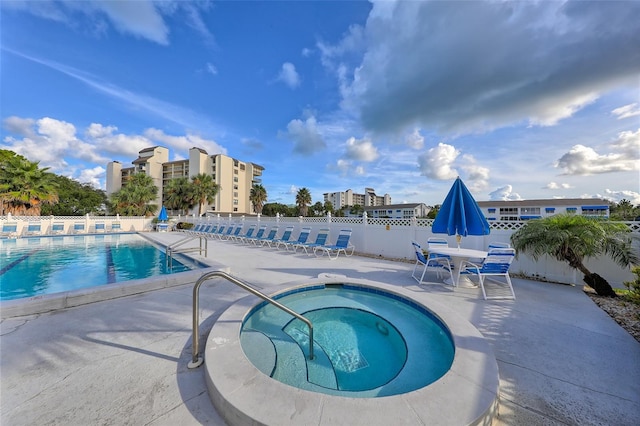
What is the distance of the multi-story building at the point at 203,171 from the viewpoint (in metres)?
48.6

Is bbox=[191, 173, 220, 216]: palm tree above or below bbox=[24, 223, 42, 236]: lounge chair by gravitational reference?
above

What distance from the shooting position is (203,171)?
161ft

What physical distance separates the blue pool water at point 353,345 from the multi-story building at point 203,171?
4688 centimetres

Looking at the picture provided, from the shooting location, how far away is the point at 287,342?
3027mm

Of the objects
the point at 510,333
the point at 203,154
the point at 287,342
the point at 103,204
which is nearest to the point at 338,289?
Result: the point at 287,342

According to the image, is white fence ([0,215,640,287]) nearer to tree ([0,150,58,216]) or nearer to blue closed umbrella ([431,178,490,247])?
blue closed umbrella ([431,178,490,247])

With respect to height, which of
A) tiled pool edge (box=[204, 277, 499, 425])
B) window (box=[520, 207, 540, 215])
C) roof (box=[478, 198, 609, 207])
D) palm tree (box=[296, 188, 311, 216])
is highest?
→ palm tree (box=[296, 188, 311, 216])

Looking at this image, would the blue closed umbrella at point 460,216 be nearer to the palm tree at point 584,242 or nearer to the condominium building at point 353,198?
the palm tree at point 584,242

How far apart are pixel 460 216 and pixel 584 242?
234 cm

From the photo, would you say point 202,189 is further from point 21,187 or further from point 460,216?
point 460,216

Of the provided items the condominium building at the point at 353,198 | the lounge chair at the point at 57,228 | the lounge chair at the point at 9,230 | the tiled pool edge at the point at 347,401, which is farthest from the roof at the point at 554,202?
the condominium building at the point at 353,198

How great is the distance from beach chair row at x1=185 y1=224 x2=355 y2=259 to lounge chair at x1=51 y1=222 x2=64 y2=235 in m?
9.76

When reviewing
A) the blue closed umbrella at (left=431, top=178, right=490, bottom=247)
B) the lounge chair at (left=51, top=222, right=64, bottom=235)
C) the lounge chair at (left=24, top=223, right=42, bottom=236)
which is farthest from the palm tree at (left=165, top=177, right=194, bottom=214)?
the blue closed umbrella at (left=431, top=178, right=490, bottom=247)

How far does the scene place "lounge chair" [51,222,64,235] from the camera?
55.3 feet
